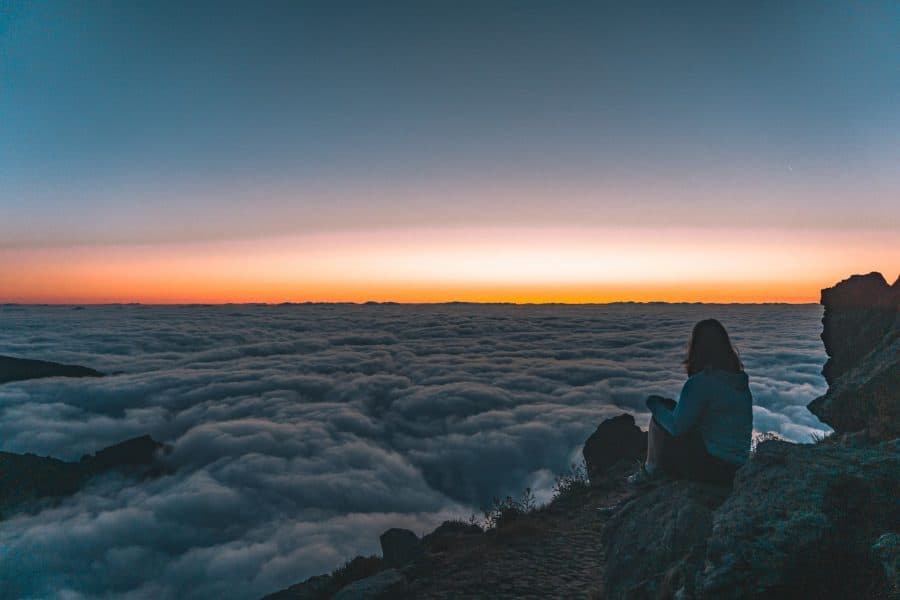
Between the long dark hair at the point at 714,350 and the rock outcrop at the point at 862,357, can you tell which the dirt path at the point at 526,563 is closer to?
the long dark hair at the point at 714,350

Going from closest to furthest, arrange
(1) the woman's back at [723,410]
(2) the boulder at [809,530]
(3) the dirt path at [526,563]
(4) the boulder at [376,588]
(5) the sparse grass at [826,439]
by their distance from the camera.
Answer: (2) the boulder at [809,530] < (1) the woman's back at [723,410] < (3) the dirt path at [526,563] < (4) the boulder at [376,588] < (5) the sparse grass at [826,439]

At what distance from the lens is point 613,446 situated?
13.8 meters

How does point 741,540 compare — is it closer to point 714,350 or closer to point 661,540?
point 661,540

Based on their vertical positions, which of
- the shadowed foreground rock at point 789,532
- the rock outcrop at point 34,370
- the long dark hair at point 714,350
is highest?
the long dark hair at point 714,350

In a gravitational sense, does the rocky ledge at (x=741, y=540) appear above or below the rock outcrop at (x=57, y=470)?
above

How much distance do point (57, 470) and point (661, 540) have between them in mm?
35194

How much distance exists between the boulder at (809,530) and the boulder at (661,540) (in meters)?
0.36

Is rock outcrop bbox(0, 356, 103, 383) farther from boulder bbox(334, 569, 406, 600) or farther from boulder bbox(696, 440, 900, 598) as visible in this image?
boulder bbox(696, 440, 900, 598)

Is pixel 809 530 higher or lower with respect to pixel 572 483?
higher

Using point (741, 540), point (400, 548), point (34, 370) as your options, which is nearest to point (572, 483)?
point (400, 548)

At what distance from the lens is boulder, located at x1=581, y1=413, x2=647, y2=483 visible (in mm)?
13500

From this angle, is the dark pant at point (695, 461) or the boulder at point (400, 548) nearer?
the dark pant at point (695, 461)

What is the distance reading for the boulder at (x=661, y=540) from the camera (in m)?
3.52

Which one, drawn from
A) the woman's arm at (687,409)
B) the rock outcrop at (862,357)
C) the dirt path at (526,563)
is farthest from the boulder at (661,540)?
the rock outcrop at (862,357)
